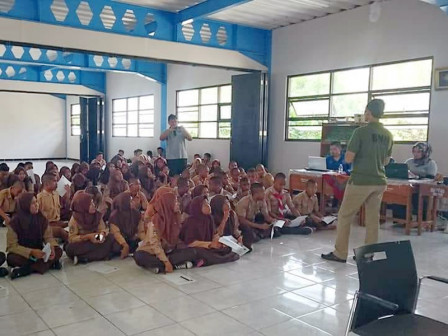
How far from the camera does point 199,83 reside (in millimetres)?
A: 11734

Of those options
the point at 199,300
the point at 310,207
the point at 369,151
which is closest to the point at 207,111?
the point at 310,207

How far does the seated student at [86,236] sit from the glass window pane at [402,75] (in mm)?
5265

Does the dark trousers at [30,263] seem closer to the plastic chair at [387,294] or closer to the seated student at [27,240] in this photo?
the seated student at [27,240]

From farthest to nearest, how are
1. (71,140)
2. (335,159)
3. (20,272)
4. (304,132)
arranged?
(71,140) → (304,132) → (335,159) → (20,272)

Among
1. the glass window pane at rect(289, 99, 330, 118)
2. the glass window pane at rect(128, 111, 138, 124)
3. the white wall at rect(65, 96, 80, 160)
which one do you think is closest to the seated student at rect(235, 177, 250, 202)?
the glass window pane at rect(289, 99, 330, 118)

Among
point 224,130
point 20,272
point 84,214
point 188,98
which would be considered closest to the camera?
point 20,272

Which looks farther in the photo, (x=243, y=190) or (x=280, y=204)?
(x=243, y=190)

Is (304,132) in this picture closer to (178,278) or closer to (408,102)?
(408,102)

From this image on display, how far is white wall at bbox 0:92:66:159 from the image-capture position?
17531 mm

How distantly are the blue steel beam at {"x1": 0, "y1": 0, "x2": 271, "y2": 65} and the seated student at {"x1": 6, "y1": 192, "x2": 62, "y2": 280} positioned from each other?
4.21 metres

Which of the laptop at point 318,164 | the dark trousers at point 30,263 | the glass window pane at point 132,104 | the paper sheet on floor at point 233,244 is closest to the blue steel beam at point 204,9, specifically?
the laptop at point 318,164

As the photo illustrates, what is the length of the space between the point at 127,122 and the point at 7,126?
5.85 m

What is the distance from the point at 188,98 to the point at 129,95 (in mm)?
3546

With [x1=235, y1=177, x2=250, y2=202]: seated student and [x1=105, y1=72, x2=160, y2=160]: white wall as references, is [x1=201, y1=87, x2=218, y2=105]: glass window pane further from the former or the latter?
[x1=235, y1=177, x2=250, y2=202]: seated student
